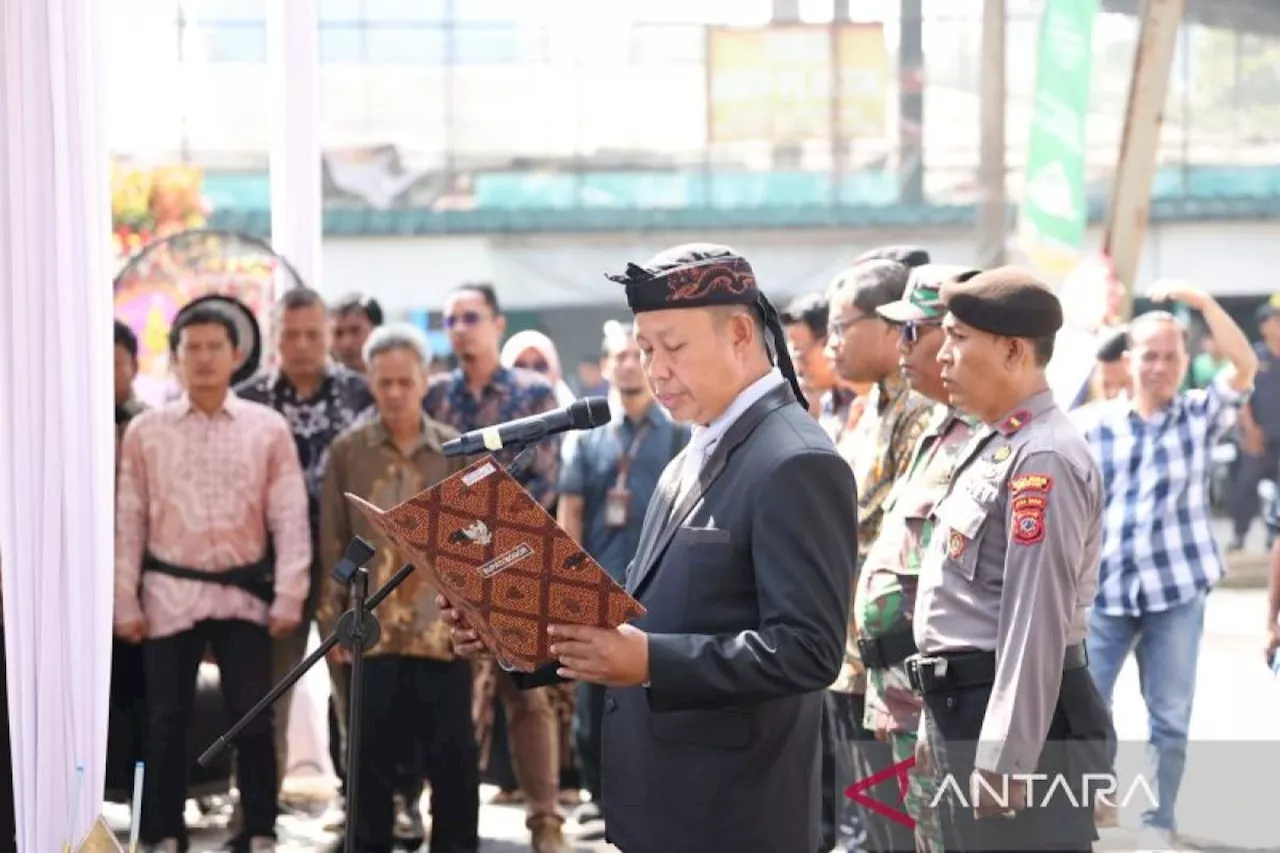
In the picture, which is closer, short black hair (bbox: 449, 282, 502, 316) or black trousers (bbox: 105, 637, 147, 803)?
black trousers (bbox: 105, 637, 147, 803)

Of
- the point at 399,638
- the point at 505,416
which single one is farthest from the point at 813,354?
the point at 399,638

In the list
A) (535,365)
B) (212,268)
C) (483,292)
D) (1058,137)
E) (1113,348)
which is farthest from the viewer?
(1058,137)

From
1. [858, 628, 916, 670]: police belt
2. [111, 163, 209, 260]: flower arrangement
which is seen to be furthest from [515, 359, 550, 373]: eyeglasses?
[111, 163, 209, 260]: flower arrangement

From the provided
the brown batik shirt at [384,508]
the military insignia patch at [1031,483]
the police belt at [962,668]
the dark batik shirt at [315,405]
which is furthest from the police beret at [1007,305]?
the dark batik shirt at [315,405]

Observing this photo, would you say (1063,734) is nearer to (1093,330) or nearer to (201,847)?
(201,847)

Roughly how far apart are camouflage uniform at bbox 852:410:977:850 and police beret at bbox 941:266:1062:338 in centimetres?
55

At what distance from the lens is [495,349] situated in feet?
26.9

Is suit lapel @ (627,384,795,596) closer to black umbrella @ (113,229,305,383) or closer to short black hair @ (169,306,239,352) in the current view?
short black hair @ (169,306,239,352)

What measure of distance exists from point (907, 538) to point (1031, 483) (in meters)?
0.88

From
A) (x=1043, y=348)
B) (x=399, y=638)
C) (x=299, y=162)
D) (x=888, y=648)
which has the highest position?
(x=299, y=162)

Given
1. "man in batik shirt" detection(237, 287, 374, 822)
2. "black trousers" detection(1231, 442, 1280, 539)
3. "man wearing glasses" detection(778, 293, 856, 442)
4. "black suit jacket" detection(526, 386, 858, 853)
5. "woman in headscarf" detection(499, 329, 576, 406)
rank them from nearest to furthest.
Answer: "black suit jacket" detection(526, 386, 858, 853) < "man wearing glasses" detection(778, 293, 856, 442) < "man in batik shirt" detection(237, 287, 374, 822) < "woman in headscarf" detection(499, 329, 576, 406) < "black trousers" detection(1231, 442, 1280, 539)

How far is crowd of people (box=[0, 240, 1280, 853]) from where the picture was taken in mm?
3850

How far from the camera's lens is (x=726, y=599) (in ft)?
12.5

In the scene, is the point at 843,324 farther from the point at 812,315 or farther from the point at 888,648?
the point at 812,315
